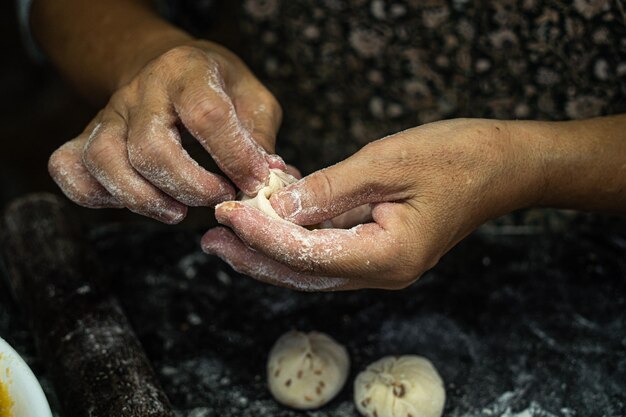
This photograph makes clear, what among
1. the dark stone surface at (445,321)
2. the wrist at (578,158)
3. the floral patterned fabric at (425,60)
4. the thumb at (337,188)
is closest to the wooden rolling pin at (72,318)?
the dark stone surface at (445,321)

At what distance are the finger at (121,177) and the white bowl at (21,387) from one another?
388 mm

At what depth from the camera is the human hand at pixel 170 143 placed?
133 centimetres

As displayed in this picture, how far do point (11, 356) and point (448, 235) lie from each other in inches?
36.6

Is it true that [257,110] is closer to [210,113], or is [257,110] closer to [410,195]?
[210,113]

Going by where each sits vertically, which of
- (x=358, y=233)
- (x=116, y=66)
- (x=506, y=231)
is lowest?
(x=506, y=231)

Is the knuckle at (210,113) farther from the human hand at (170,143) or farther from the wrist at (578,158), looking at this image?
the wrist at (578,158)

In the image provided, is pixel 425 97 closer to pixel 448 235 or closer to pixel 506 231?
pixel 506 231

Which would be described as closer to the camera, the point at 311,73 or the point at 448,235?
the point at 448,235

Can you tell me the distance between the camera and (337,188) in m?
1.29

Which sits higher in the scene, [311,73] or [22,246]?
[311,73]

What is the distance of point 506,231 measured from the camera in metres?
2.11

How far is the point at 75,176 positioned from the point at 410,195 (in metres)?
0.76

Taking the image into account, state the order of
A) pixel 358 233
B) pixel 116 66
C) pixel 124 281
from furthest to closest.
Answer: pixel 124 281, pixel 116 66, pixel 358 233

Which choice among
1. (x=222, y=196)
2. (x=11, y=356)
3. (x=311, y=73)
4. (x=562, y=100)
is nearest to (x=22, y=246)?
(x=11, y=356)
